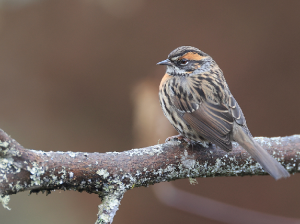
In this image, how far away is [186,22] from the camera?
5762 millimetres

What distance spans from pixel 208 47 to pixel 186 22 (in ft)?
2.01

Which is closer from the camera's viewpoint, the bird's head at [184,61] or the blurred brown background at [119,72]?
the bird's head at [184,61]

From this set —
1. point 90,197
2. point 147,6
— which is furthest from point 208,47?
point 90,197

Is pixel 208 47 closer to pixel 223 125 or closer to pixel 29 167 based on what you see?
pixel 223 125

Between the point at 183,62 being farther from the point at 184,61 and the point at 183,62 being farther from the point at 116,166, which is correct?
the point at 116,166

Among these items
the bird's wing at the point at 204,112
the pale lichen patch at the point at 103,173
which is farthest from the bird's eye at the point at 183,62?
the pale lichen patch at the point at 103,173

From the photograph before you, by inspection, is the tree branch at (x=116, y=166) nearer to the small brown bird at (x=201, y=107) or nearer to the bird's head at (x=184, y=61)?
the small brown bird at (x=201, y=107)

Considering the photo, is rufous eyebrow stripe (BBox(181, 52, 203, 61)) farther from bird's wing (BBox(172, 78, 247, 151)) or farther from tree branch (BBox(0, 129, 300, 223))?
tree branch (BBox(0, 129, 300, 223))

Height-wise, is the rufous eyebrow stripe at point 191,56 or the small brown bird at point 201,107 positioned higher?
the rufous eyebrow stripe at point 191,56

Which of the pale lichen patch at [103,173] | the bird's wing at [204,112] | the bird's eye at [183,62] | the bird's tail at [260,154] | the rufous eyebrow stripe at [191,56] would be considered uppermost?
the rufous eyebrow stripe at [191,56]

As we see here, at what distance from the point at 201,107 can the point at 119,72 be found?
2852mm

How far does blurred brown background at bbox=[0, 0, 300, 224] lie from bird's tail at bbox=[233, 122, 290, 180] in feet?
9.03

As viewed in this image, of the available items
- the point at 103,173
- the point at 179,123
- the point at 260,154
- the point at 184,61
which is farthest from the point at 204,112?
the point at 103,173

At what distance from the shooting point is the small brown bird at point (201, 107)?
301cm
